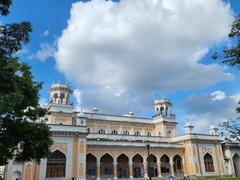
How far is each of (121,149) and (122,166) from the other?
3.24m

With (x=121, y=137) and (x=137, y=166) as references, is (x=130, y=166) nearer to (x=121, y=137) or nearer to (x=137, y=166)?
(x=137, y=166)

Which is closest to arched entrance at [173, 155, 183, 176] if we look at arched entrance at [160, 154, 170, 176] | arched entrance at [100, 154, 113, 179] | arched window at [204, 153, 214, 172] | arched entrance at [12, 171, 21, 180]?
arched entrance at [160, 154, 170, 176]

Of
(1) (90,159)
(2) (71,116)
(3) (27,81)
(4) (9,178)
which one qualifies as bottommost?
(4) (9,178)

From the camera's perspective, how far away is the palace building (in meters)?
32.0

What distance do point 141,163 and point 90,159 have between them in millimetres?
9117

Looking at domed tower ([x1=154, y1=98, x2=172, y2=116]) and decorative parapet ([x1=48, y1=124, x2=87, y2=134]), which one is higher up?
domed tower ([x1=154, y1=98, x2=172, y2=116])

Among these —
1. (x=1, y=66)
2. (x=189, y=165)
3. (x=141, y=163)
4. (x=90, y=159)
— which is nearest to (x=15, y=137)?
(x=1, y=66)

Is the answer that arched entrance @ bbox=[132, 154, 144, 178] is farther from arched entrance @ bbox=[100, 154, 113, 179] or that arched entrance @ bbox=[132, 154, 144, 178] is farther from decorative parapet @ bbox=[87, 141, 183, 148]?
arched entrance @ bbox=[100, 154, 113, 179]

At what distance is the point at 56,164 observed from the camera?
31766mm

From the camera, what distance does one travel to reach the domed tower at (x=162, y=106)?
53344mm

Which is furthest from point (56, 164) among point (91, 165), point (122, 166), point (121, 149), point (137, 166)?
point (137, 166)

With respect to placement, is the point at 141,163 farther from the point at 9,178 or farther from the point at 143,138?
the point at 9,178

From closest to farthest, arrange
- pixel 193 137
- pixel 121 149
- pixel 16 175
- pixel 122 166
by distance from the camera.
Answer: pixel 16 175 < pixel 121 149 < pixel 122 166 < pixel 193 137

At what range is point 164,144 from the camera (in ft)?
141
